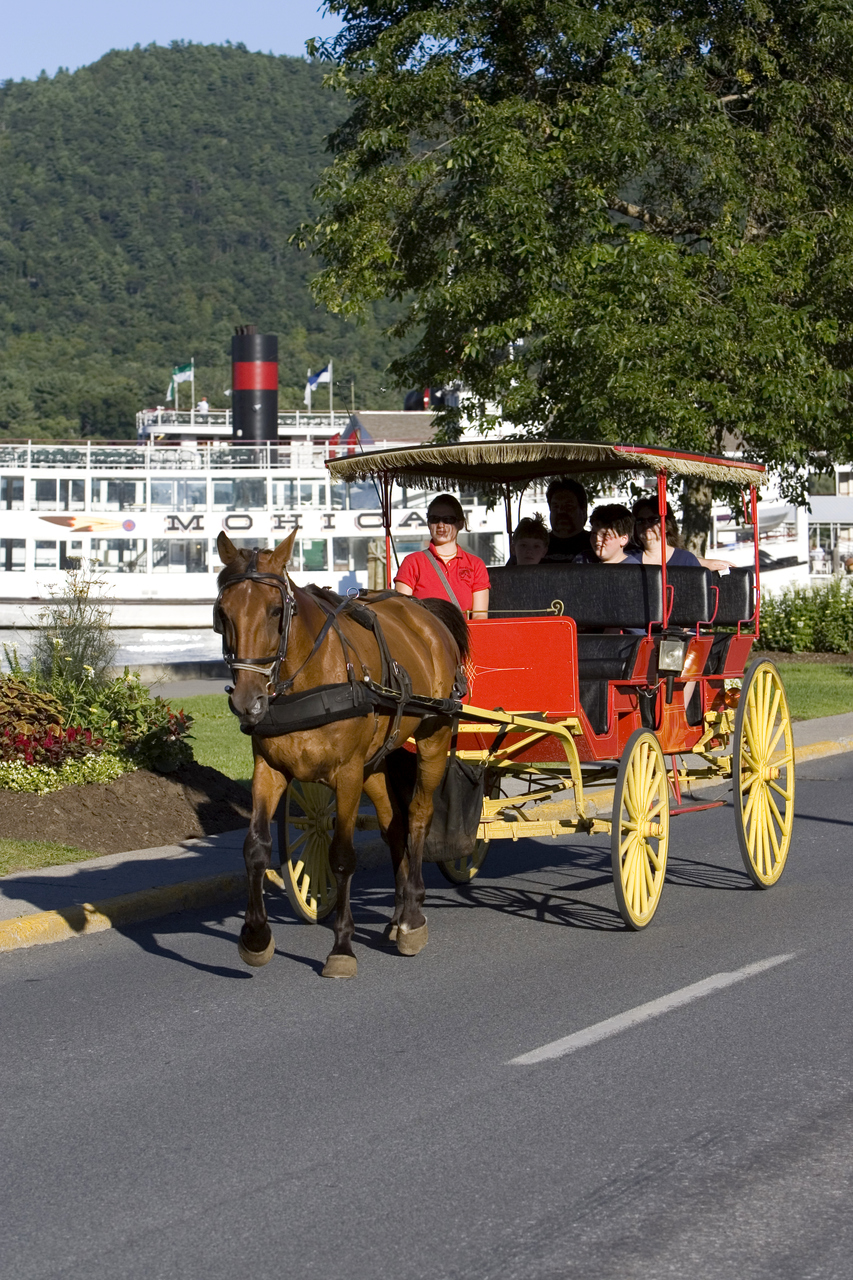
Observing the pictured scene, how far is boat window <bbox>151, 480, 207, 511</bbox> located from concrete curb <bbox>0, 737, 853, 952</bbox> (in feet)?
139

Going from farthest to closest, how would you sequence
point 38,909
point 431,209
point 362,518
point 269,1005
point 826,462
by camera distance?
1. point 362,518
2. point 826,462
3. point 431,209
4. point 38,909
5. point 269,1005

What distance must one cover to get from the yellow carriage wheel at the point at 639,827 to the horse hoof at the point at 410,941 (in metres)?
1.05

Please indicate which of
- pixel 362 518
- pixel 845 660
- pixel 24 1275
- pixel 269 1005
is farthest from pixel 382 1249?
pixel 362 518

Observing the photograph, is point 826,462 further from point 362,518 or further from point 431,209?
point 362,518

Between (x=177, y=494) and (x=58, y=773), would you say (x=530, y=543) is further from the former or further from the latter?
(x=177, y=494)

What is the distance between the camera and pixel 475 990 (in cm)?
707

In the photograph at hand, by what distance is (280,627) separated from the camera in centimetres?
690

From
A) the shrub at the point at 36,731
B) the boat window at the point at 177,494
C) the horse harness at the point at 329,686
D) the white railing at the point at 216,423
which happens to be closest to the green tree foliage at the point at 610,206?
the shrub at the point at 36,731

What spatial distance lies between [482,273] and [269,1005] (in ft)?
48.3

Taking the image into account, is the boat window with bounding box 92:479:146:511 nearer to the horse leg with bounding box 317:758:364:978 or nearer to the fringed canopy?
the fringed canopy

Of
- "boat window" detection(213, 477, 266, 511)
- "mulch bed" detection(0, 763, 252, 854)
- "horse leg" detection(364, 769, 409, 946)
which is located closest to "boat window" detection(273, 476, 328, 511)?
"boat window" detection(213, 477, 266, 511)

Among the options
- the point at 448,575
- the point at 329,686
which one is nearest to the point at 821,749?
the point at 448,575

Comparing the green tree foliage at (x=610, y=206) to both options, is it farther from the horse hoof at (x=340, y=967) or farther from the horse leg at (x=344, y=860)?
the horse hoof at (x=340, y=967)

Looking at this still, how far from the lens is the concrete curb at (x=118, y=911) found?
8.12m
